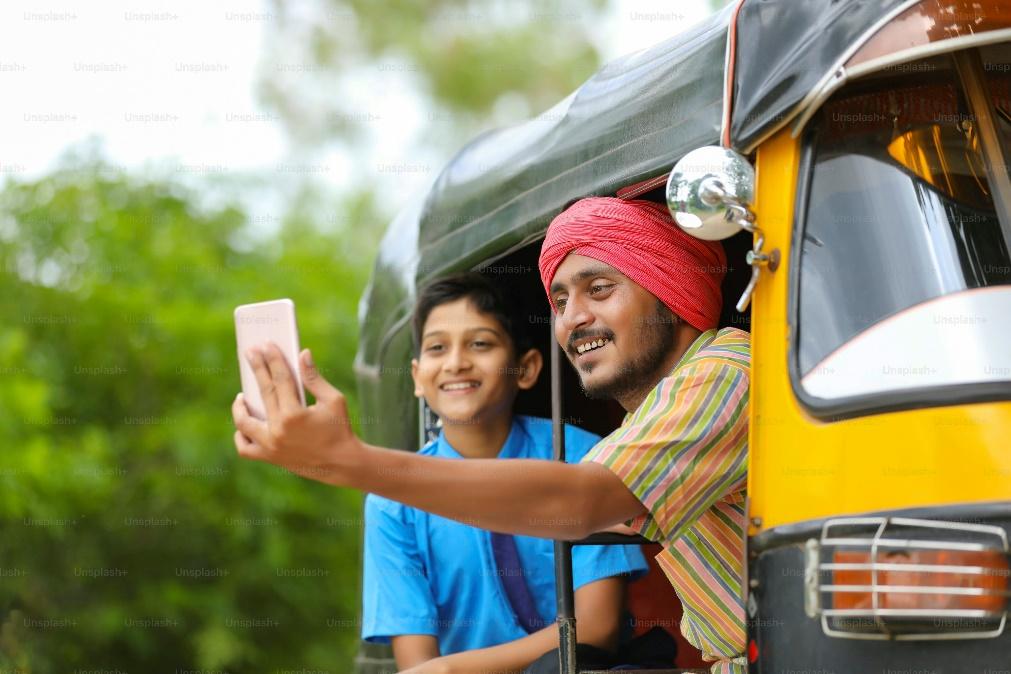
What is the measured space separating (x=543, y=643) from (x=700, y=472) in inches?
50.1

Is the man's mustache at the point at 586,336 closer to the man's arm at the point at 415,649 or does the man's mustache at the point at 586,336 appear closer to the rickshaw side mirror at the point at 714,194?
the rickshaw side mirror at the point at 714,194

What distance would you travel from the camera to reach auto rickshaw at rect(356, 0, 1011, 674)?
2.21 m

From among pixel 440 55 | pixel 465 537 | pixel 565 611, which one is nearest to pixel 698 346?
pixel 565 611

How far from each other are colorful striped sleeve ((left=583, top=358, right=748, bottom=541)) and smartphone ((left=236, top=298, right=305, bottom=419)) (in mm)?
707

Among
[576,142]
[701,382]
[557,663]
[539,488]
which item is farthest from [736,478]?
[576,142]

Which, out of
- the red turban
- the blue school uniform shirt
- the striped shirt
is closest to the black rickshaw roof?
the red turban

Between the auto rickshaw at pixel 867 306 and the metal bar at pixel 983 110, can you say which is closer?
the auto rickshaw at pixel 867 306

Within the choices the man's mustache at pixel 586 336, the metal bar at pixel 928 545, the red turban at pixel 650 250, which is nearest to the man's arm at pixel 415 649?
the man's mustache at pixel 586 336

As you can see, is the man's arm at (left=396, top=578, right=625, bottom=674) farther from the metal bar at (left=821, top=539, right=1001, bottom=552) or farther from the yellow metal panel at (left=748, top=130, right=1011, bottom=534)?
the metal bar at (left=821, top=539, right=1001, bottom=552)

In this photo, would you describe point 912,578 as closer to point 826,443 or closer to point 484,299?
point 826,443

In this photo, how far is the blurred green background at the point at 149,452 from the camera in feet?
28.4

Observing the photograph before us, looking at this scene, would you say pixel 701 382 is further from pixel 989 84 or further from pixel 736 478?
pixel 989 84

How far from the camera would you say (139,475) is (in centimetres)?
934

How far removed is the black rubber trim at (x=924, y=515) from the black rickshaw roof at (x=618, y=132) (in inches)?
32.3
